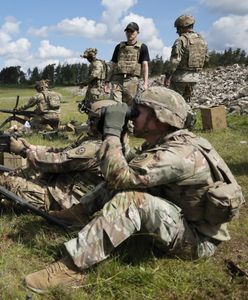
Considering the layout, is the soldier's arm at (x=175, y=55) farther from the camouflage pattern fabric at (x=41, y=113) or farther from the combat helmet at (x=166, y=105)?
the combat helmet at (x=166, y=105)

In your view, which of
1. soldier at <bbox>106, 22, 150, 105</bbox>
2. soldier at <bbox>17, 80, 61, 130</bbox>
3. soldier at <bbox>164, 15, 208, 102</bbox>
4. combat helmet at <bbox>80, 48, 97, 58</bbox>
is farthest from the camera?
soldier at <bbox>17, 80, 61, 130</bbox>

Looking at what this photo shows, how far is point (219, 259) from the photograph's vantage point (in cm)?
391

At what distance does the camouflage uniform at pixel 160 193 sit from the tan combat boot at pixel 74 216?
0.72 metres

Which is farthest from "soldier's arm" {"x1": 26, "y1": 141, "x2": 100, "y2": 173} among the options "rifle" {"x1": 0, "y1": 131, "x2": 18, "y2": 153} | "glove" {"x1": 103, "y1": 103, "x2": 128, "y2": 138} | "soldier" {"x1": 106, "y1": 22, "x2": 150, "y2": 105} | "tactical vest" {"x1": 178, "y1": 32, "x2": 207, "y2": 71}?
"tactical vest" {"x1": 178, "y1": 32, "x2": 207, "y2": 71}

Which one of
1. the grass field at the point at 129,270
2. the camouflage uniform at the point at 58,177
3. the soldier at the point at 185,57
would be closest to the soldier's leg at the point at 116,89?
the soldier at the point at 185,57

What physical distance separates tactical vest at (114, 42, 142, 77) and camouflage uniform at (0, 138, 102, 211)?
16.4 ft

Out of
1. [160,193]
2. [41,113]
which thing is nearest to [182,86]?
[41,113]

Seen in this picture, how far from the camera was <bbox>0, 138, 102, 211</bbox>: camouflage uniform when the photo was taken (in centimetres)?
461

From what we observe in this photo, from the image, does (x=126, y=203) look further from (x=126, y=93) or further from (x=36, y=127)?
(x=36, y=127)

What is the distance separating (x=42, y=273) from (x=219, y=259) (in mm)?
1522

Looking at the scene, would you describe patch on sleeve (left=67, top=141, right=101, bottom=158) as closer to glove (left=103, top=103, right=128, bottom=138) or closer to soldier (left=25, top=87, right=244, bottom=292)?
soldier (left=25, top=87, right=244, bottom=292)

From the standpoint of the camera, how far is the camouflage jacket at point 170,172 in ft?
10.6

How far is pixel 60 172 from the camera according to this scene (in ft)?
15.8

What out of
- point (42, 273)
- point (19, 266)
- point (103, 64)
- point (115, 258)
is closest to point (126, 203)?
point (115, 258)
